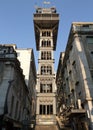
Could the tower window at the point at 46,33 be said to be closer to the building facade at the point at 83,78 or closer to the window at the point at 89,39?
the building facade at the point at 83,78

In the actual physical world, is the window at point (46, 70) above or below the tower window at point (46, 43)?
below

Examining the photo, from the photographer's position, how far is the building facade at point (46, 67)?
35.4m

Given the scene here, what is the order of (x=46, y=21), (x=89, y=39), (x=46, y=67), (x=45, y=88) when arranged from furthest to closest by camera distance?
(x=46, y=21) → (x=46, y=67) → (x=45, y=88) → (x=89, y=39)

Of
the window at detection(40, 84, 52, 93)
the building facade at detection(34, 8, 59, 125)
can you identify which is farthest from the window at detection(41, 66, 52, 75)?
the window at detection(40, 84, 52, 93)

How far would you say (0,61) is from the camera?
19406 mm

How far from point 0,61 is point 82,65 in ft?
38.0

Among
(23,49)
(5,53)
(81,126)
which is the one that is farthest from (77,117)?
(23,49)

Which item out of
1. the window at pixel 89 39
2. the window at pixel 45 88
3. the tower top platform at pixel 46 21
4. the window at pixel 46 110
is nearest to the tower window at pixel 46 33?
the tower top platform at pixel 46 21

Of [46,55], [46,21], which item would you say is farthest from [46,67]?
[46,21]

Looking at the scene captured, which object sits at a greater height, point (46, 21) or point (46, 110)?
point (46, 21)

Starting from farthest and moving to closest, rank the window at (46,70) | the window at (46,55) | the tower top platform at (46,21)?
the tower top platform at (46,21) → the window at (46,55) → the window at (46,70)

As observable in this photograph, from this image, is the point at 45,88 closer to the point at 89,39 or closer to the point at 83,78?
the point at 89,39

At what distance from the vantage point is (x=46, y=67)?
43.1 m

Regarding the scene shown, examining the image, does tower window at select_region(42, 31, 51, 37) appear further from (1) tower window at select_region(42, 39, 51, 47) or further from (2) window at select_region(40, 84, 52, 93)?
(2) window at select_region(40, 84, 52, 93)
